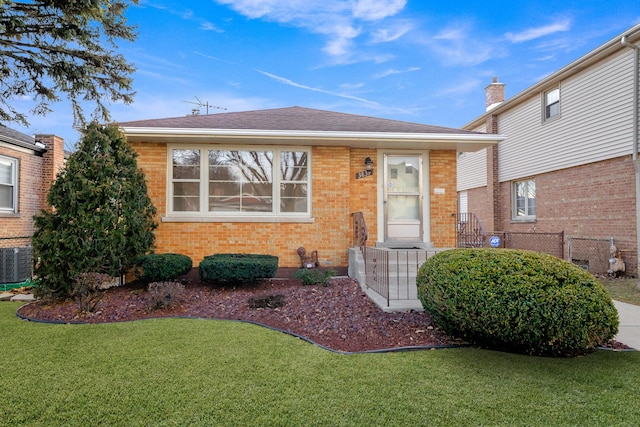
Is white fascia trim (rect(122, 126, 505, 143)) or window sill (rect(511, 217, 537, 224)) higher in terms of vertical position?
white fascia trim (rect(122, 126, 505, 143))

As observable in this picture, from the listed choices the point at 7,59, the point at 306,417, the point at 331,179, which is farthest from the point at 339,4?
the point at 306,417

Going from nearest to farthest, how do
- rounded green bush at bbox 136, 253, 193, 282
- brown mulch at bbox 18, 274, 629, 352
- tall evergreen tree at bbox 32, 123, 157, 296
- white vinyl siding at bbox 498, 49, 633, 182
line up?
brown mulch at bbox 18, 274, 629, 352 < tall evergreen tree at bbox 32, 123, 157, 296 < rounded green bush at bbox 136, 253, 193, 282 < white vinyl siding at bbox 498, 49, 633, 182

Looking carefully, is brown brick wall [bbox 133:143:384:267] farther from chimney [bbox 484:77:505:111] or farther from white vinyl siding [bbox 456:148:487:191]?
chimney [bbox 484:77:505:111]

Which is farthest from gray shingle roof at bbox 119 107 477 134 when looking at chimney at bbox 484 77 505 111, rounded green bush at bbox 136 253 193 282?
chimney at bbox 484 77 505 111

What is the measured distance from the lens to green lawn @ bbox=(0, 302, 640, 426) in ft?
9.07

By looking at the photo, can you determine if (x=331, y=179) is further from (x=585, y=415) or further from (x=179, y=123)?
(x=585, y=415)

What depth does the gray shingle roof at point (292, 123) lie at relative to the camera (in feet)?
26.9

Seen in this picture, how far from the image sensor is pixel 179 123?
8.40 meters

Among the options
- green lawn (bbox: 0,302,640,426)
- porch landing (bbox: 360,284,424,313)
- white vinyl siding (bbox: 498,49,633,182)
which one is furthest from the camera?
white vinyl siding (bbox: 498,49,633,182)

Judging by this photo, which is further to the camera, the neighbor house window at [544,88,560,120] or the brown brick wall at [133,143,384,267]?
the neighbor house window at [544,88,560,120]

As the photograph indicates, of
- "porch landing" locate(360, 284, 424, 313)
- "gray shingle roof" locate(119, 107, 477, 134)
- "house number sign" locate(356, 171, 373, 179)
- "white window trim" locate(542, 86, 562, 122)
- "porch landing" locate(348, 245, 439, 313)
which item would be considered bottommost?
"porch landing" locate(360, 284, 424, 313)

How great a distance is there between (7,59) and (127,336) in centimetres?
796

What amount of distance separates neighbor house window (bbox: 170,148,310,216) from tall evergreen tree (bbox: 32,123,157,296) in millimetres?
1574

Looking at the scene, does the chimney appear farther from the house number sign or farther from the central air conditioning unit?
the central air conditioning unit
